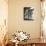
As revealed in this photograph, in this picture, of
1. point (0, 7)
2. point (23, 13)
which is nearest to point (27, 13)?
point (23, 13)

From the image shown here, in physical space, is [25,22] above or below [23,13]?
below

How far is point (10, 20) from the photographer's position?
4684 millimetres

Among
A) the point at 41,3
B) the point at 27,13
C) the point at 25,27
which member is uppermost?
the point at 41,3

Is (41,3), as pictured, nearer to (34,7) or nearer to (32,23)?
(34,7)

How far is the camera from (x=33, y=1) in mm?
4590

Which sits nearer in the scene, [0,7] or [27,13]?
[0,7]

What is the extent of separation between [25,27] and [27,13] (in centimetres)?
45

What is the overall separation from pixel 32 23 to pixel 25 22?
229mm

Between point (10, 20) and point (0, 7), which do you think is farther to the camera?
point (10, 20)

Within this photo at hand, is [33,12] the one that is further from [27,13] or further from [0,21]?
[0,21]

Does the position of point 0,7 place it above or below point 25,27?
above

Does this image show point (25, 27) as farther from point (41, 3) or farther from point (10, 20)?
point (41, 3)

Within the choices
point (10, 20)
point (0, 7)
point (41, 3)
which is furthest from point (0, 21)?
point (41, 3)

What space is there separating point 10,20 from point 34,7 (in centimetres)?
88
